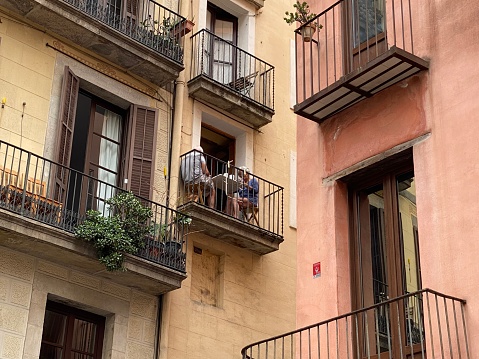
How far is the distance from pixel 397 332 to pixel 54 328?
7.29 meters

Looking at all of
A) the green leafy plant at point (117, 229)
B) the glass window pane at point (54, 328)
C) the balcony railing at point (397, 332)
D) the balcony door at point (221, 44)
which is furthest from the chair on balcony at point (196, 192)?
the balcony railing at point (397, 332)

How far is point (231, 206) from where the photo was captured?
1848 cm

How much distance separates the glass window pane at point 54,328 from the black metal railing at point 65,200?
1683 mm

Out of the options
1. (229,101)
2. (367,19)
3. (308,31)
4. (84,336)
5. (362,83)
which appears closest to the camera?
(362,83)

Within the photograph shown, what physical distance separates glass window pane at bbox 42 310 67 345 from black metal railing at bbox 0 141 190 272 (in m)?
1.68

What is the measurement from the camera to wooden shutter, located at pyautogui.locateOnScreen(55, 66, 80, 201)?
15.9 m

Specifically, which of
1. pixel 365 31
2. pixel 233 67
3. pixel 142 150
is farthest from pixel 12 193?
pixel 233 67

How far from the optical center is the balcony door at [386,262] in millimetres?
10352

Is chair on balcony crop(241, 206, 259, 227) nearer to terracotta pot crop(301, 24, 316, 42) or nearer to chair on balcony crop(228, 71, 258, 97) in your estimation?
chair on balcony crop(228, 71, 258, 97)

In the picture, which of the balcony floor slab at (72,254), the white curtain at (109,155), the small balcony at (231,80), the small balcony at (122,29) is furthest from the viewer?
the small balcony at (231,80)

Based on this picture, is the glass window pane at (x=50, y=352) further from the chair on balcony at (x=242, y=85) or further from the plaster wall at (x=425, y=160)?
the chair on balcony at (x=242, y=85)

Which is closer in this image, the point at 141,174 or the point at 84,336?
the point at 84,336

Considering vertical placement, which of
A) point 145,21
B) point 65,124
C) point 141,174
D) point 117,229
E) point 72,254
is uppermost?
point 145,21

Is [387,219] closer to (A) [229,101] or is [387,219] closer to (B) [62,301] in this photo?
(B) [62,301]
